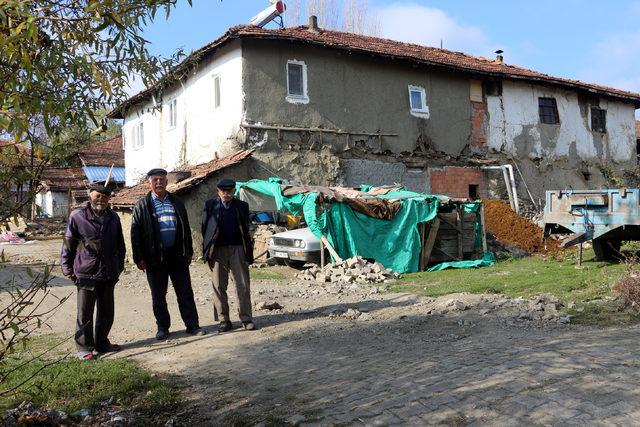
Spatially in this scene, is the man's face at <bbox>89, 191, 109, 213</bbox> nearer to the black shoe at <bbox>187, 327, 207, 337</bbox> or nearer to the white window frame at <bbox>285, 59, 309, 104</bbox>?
the black shoe at <bbox>187, 327, 207, 337</bbox>

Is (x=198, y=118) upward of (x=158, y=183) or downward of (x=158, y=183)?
upward

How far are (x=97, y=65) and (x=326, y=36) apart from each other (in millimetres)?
15207

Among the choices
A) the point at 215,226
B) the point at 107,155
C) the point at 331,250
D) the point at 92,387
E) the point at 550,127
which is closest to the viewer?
the point at 92,387

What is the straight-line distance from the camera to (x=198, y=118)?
18.1 m

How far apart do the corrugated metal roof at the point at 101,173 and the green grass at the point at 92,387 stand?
88.1 feet

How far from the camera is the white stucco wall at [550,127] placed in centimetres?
2022

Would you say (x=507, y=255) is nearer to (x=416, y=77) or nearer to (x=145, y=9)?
(x=416, y=77)

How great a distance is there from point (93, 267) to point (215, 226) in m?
1.45

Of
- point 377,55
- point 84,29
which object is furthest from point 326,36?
point 84,29

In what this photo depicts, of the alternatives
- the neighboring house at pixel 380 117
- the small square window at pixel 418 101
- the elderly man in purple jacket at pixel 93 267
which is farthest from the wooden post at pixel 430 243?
the elderly man in purple jacket at pixel 93 267

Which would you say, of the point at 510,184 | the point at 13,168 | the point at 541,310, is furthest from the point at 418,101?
the point at 13,168

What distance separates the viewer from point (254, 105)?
52.4ft

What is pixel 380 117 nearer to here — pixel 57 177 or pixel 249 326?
pixel 57 177

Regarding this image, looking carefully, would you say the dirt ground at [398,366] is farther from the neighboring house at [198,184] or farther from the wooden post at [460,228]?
the neighboring house at [198,184]
